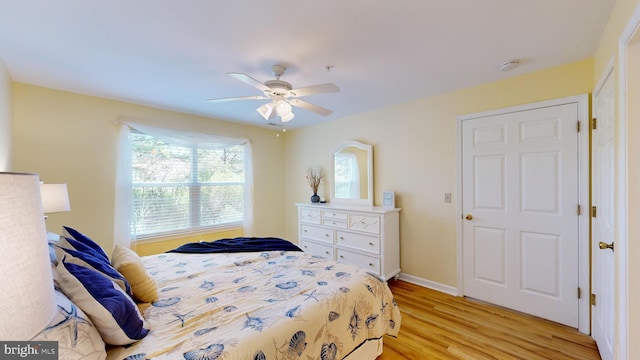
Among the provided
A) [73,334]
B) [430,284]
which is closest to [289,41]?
[73,334]

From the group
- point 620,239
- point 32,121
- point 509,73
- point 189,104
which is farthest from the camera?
point 189,104

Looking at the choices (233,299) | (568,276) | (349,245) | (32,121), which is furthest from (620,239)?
(32,121)

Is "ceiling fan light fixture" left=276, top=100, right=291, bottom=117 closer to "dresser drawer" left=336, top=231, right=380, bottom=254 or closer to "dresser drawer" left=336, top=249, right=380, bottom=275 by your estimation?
"dresser drawer" left=336, top=231, right=380, bottom=254

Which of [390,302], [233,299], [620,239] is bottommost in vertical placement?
[390,302]

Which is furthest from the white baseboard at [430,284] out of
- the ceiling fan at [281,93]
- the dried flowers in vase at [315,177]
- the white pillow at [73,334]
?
the white pillow at [73,334]

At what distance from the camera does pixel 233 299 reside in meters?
1.58

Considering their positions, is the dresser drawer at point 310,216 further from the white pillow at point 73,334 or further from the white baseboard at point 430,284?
the white pillow at point 73,334

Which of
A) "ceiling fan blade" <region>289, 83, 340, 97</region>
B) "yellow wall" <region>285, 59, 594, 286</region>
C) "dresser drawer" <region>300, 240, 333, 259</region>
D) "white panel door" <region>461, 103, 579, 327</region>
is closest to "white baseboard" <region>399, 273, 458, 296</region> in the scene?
"yellow wall" <region>285, 59, 594, 286</region>

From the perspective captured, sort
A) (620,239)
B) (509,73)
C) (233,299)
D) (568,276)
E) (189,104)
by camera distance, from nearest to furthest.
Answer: (620,239)
(233,299)
(568,276)
(509,73)
(189,104)

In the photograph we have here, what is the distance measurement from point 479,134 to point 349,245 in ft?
6.58

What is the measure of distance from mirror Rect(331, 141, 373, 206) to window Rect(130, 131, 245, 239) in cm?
159

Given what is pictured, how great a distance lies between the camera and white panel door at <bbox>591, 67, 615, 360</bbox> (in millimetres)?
1650

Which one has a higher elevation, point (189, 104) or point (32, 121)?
point (189, 104)

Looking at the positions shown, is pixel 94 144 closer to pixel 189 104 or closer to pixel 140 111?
pixel 140 111
